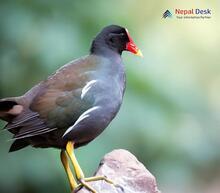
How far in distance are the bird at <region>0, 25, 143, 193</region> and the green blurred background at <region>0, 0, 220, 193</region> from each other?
0.80 m

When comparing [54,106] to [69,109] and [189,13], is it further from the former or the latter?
[189,13]

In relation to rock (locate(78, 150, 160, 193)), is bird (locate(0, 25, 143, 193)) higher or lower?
higher

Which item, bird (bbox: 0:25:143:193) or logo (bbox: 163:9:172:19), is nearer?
bird (bbox: 0:25:143:193)

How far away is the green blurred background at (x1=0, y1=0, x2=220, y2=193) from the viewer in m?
4.55

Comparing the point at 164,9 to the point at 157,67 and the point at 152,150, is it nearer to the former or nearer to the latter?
the point at 157,67

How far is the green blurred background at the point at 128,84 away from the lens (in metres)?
4.55

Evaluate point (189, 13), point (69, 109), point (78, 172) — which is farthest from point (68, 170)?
point (189, 13)

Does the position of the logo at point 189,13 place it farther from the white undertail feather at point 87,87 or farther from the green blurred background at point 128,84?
the white undertail feather at point 87,87

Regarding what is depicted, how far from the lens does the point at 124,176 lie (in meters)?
3.80

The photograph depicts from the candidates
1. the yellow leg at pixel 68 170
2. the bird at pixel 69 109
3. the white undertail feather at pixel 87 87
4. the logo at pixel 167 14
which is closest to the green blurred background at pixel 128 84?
the logo at pixel 167 14

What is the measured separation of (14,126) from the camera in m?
3.54

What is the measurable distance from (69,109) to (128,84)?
1101 mm

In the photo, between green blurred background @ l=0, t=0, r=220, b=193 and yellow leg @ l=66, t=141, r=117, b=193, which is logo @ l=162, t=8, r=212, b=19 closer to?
green blurred background @ l=0, t=0, r=220, b=193

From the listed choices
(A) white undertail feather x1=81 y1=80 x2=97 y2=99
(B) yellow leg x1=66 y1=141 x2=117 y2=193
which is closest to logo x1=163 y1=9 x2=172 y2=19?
(A) white undertail feather x1=81 y1=80 x2=97 y2=99
